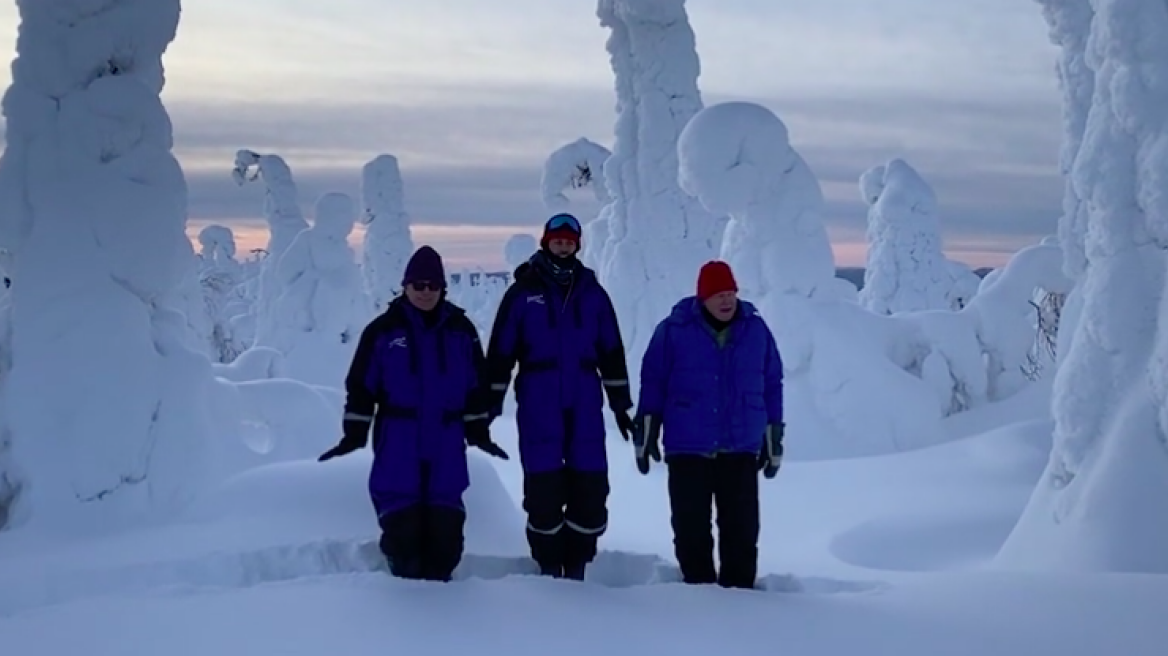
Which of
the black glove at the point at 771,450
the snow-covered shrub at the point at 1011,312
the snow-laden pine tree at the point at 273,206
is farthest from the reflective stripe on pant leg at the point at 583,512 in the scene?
the snow-laden pine tree at the point at 273,206

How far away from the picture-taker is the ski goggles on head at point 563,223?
5309mm

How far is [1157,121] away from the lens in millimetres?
6570

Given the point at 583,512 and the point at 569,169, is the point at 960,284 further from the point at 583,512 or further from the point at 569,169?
the point at 583,512

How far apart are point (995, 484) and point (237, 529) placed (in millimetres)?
7638

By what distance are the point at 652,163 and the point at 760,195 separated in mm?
5421

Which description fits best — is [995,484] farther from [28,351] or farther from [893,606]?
[28,351]

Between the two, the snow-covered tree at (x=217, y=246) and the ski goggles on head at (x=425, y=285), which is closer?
the ski goggles on head at (x=425, y=285)

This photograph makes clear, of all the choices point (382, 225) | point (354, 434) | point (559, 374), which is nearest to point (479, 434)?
point (559, 374)

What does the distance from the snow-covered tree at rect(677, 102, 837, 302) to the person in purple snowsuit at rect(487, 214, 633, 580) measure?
8384 mm

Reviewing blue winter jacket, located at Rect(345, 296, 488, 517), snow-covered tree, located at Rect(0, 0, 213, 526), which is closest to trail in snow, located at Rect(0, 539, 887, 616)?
blue winter jacket, located at Rect(345, 296, 488, 517)

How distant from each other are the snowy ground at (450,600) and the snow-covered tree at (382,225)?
69.3 ft

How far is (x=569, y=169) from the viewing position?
24656mm

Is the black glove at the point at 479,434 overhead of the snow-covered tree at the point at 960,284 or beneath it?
beneath

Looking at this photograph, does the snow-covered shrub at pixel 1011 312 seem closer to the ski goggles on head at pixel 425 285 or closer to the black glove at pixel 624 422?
the black glove at pixel 624 422
